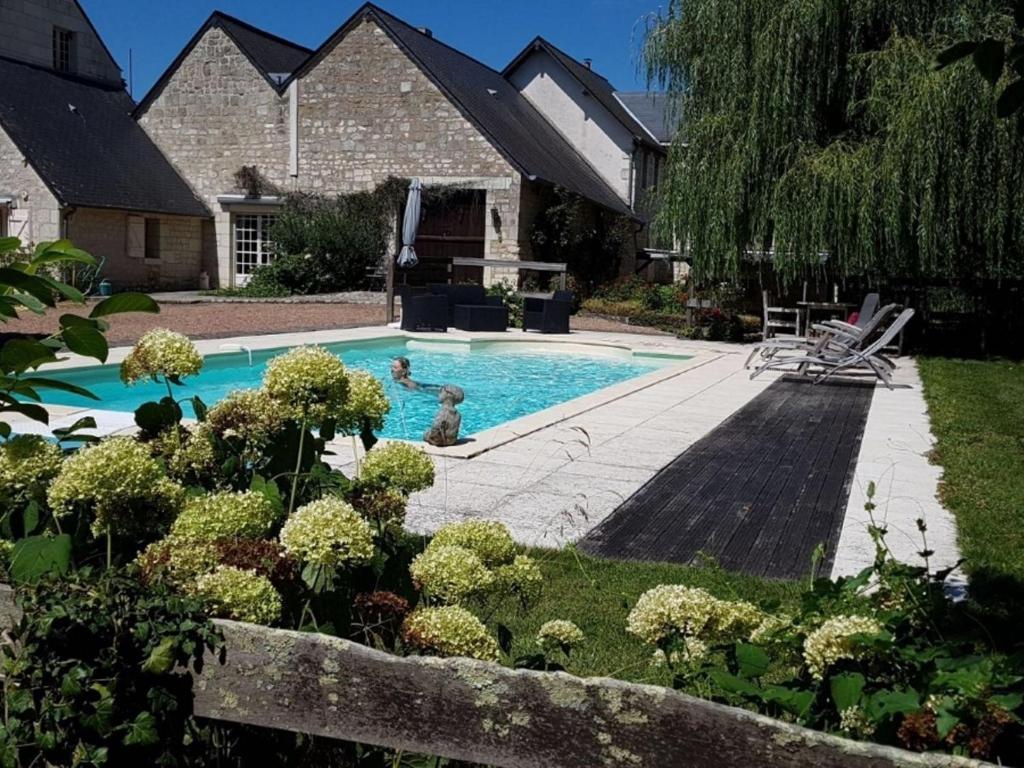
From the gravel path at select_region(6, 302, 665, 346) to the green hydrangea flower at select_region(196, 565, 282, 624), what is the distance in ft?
35.2

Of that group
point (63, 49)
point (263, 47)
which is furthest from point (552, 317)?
point (63, 49)

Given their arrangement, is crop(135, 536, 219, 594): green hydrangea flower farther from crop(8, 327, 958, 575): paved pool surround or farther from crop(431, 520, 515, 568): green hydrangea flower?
crop(8, 327, 958, 575): paved pool surround

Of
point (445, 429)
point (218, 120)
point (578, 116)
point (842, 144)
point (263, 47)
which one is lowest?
point (445, 429)

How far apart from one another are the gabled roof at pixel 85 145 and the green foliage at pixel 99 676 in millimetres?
21769

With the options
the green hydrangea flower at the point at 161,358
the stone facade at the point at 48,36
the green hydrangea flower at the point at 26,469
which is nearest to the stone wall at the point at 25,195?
the stone facade at the point at 48,36

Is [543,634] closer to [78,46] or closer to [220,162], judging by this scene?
[220,162]

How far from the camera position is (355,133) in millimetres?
24812

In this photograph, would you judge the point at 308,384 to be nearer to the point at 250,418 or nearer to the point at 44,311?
the point at 250,418

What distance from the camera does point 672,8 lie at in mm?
16375

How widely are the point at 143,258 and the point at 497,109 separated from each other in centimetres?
997

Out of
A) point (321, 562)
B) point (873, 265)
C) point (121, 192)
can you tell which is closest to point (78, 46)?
point (121, 192)

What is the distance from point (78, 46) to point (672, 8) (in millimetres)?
Answer: 20728

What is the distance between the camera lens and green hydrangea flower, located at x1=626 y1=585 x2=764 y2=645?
1.80 metres

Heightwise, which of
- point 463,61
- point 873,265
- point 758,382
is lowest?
point 758,382
